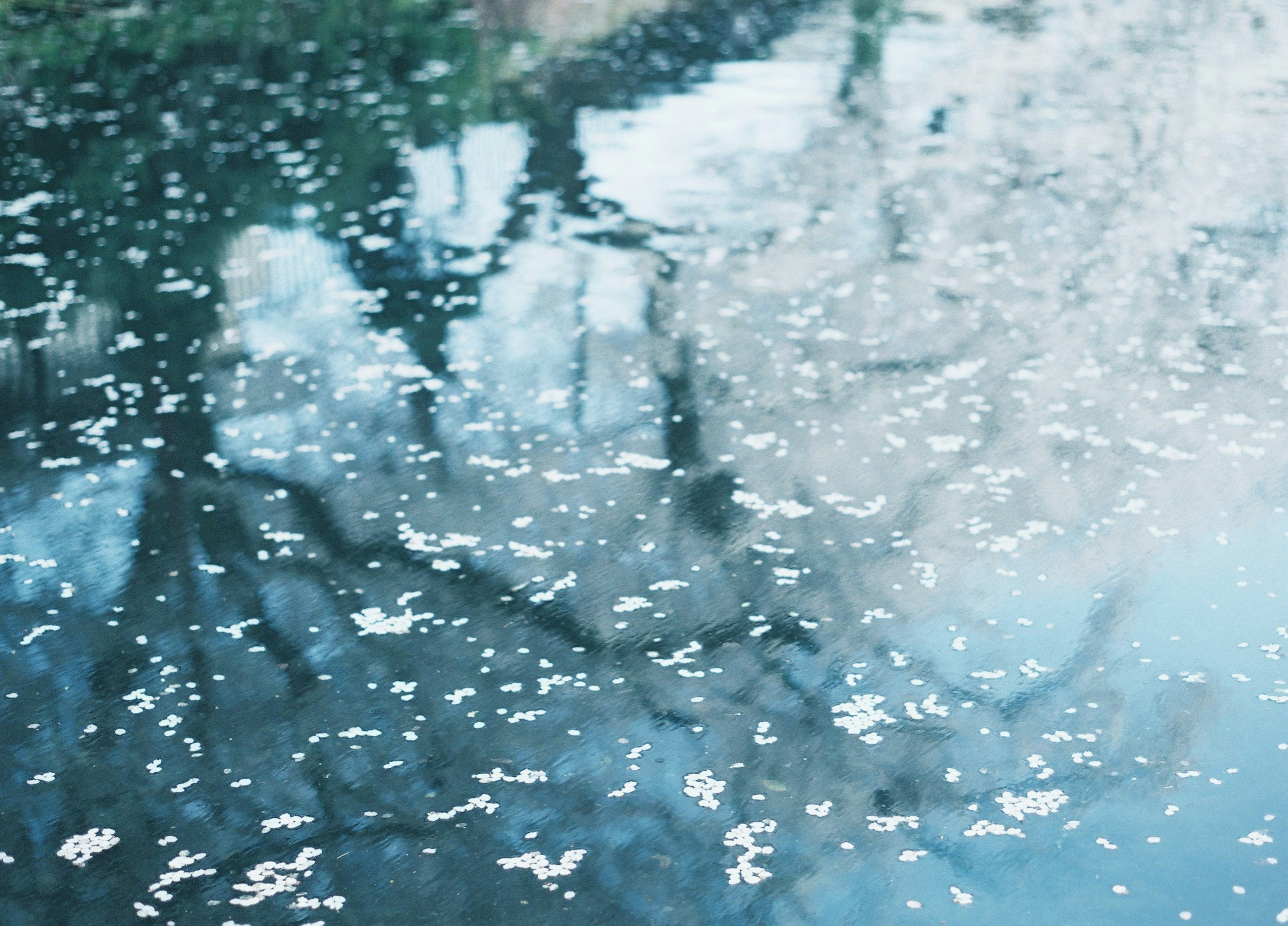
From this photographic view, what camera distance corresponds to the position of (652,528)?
530 centimetres

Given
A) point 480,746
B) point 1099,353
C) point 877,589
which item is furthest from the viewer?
point 1099,353

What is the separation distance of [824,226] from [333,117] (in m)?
5.17

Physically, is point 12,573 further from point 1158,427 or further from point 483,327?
point 1158,427

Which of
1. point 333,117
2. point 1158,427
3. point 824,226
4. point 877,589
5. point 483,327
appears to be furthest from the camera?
point 333,117

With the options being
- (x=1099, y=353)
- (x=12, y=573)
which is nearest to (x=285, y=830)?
(x=12, y=573)

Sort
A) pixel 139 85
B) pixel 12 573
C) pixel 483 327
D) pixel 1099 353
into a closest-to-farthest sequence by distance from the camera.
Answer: pixel 12 573 → pixel 1099 353 → pixel 483 327 → pixel 139 85

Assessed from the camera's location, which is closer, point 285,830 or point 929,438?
point 285,830

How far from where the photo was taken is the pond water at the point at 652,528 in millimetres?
3711

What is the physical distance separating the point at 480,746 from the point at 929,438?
8.52 feet

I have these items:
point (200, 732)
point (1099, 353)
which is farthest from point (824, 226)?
point (200, 732)

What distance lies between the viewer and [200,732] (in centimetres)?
427

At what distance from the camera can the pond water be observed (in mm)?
3711

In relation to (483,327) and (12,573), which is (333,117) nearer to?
(483,327)

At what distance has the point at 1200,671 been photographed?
4262 mm
